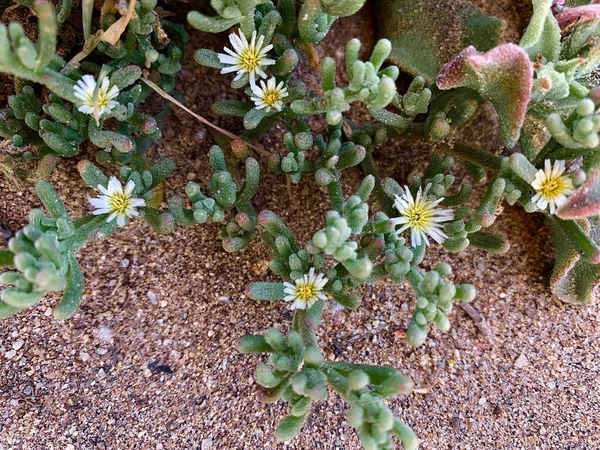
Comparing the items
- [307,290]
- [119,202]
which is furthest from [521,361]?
[119,202]

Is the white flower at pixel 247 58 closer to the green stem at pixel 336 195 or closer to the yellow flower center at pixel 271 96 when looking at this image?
the yellow flower center at pixel 271 96

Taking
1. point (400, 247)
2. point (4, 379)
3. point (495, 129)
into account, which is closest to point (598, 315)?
point (495, 129)

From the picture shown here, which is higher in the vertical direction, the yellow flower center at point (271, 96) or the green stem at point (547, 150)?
the green stem at point (547, 150)

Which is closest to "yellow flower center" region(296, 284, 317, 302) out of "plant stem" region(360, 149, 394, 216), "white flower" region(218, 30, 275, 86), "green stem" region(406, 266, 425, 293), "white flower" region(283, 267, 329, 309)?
"white flower" region(283, 267, 329, 309)

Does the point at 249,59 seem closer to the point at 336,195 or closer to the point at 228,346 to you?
the point at 336,195

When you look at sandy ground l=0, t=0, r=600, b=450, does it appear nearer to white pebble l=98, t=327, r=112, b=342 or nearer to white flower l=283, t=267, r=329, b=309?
white pebble l=98, t=327, r=112, b=342

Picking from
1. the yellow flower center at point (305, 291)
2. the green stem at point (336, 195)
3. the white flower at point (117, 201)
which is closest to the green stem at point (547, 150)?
the green stem at point (336, 195)
